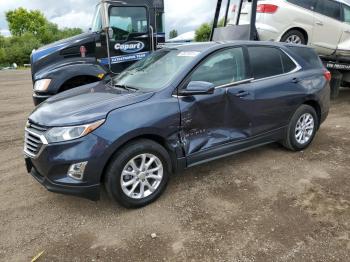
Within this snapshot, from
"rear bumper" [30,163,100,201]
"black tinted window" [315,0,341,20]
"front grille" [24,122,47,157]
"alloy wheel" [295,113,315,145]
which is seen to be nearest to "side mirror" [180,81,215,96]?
"rear bumper" [30,163,100,201]

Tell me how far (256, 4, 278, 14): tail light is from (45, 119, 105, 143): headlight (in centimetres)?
549

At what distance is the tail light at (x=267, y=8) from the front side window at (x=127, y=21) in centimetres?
250

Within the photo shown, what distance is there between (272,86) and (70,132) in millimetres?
2742

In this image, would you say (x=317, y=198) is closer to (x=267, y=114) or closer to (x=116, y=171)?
(x=267, y=114)

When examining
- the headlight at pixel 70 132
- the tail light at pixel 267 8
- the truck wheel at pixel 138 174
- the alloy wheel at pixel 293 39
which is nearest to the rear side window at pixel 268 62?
the truck wheel at pixel 138 174

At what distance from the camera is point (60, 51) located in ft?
22.5

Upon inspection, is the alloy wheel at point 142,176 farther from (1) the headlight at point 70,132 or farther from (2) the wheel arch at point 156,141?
(1) the headlight at point 70,132

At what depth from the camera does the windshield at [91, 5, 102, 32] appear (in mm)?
6996

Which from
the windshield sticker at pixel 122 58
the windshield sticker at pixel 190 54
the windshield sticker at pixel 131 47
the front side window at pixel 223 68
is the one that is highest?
the windshield sticker at pixel 190 54

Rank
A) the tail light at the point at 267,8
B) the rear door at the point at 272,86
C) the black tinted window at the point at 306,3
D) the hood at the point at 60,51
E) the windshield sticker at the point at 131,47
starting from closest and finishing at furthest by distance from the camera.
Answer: the rear door at the point at 272,86, the hood at the point at 60,51, the windshield sticker at the point at 131,47, the tail light at the point at 267,8, the black tinted window at the point at 306,3

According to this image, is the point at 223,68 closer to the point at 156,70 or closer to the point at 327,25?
the point at 156,70

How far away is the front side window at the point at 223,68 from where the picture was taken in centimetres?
400

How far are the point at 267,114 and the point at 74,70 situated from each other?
375 cm

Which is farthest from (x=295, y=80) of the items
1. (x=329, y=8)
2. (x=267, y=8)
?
(x=329, y=8)
